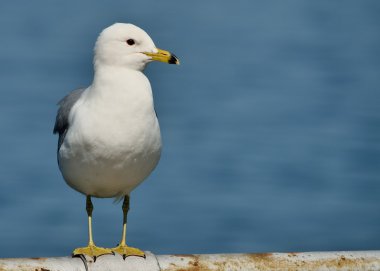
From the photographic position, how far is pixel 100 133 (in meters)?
5.05

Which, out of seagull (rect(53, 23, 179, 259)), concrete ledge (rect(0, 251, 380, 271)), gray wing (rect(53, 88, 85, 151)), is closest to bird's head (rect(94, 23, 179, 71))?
seagull (rect(53, 23, 179, 259))

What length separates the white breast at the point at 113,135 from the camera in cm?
507

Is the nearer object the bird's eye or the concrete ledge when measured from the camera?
the concrete ledge

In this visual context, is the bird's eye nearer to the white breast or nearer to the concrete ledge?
the white breast

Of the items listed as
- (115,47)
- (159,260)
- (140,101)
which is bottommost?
(159,260)

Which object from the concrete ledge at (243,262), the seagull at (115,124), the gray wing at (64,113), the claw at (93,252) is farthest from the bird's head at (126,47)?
the concrete ledge at (243,262)

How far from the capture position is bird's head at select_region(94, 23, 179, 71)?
534 cm

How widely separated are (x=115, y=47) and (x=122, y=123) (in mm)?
539

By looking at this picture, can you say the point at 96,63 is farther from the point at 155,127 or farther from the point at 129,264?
the point at 129,264

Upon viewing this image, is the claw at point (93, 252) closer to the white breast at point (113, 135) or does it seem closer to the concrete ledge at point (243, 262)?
the concrete ledge at point (243, 262)

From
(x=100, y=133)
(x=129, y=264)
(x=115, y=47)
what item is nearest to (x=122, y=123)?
(x=100, y=133)

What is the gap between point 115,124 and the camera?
507 cm

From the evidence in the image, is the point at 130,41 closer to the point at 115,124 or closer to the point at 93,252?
the point at 115,124

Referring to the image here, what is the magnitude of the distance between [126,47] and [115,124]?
0.54 meters
